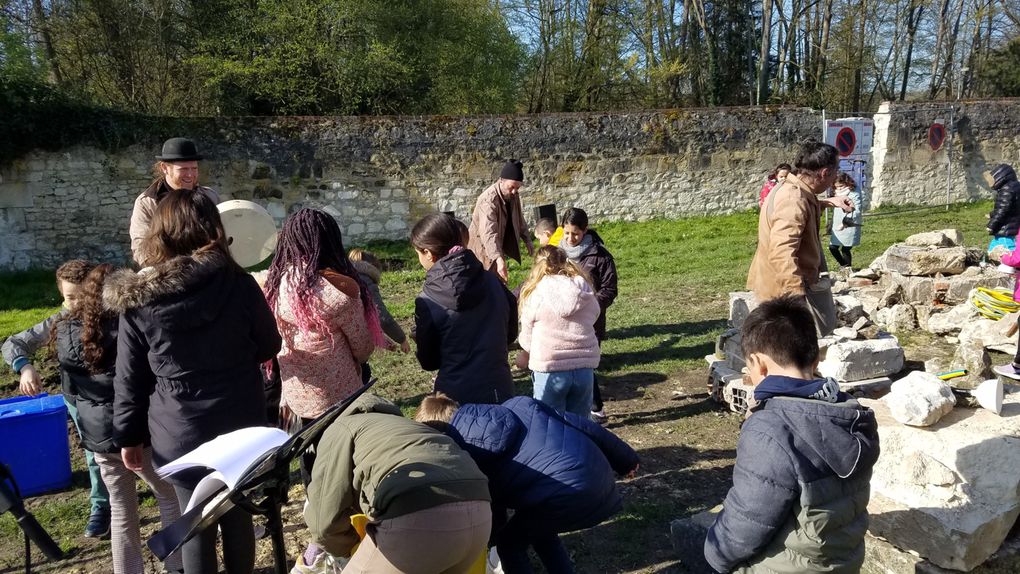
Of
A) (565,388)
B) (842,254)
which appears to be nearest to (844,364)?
(565,388)

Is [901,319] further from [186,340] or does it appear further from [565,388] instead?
[186,340]

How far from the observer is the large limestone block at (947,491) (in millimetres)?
2990

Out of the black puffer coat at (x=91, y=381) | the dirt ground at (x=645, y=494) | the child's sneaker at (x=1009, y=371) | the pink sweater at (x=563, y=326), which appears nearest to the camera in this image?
the black puffer coat at (x=91, y=381)

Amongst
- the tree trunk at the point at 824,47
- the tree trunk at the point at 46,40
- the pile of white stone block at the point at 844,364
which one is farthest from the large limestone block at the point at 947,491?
the tree trunk at the point at 824,47

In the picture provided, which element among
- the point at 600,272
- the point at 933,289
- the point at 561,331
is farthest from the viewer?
the point at 933,289

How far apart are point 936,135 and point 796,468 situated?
1744cm

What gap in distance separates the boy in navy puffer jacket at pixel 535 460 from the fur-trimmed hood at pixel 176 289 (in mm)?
934

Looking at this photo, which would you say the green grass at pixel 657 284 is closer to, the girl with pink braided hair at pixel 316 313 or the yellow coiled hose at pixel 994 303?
the girl with pink braided hair at pixel 316 313

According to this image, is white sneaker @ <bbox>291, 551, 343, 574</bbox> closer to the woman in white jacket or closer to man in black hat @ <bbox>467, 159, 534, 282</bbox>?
the woman in white jacket

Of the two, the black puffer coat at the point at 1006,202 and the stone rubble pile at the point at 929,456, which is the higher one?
the black puffer coat at the point at 1006,202

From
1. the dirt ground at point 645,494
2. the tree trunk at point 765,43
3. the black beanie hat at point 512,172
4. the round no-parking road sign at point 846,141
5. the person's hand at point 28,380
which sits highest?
the tree trunk at point 765,43

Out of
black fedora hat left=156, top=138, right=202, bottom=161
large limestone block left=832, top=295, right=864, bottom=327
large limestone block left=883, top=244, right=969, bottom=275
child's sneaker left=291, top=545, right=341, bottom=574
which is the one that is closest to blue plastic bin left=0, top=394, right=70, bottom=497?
black fedora hat left=156, top=138, right=202, bottom=161

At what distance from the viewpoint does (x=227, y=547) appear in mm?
2957

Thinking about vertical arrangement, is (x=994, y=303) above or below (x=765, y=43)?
below
